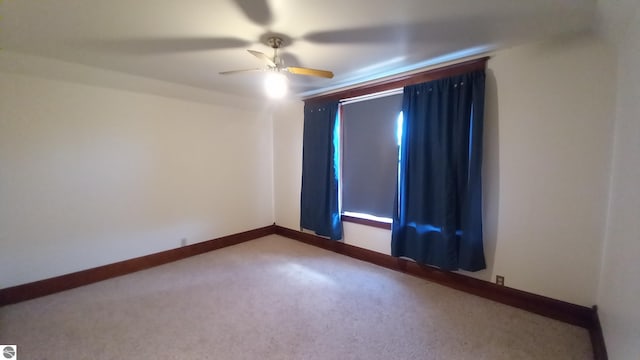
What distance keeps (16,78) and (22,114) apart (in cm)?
33

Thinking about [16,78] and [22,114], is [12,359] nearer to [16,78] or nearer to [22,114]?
[22,114]

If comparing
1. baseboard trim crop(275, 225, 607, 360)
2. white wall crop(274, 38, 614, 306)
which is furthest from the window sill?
white wall crop(274, 38, 614, 306)

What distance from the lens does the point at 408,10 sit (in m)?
1.74

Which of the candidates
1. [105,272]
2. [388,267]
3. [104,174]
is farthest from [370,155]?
[105,272]

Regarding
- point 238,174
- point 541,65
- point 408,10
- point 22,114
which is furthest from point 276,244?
point 541,65

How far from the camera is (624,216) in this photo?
1.53 meters

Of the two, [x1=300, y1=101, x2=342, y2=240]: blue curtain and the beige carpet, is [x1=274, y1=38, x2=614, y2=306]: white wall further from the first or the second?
[x1=300, y1=101, x2=342, y2=240]: blue curtain

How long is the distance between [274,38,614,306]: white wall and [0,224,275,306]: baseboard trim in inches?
139

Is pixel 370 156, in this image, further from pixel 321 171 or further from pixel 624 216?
pixel 624 216

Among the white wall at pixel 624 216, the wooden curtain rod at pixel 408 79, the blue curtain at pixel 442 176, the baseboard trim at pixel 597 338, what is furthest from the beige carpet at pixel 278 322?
the wooden curtain rod at pixel 408 79

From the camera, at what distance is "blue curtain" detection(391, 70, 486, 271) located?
2516 mm

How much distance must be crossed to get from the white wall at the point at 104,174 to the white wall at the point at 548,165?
3514 millimetres

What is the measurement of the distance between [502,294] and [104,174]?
437cm

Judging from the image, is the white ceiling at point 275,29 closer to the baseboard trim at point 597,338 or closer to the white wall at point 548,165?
the white wall at point 548,165
